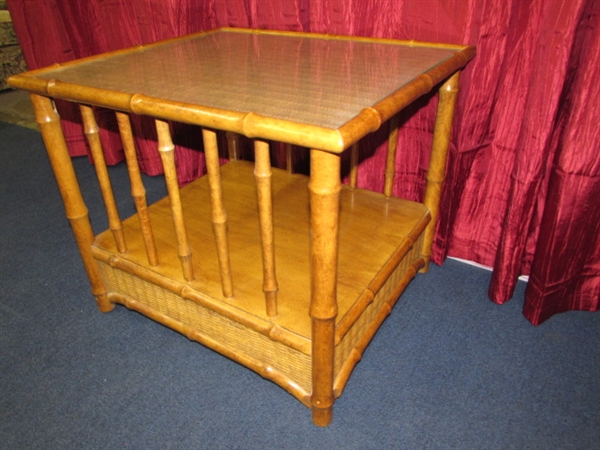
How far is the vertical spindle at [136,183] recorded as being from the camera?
1036 millimetres

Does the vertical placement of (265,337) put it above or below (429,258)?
above

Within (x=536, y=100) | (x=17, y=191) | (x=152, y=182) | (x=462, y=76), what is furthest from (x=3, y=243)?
(x=536, y=100)

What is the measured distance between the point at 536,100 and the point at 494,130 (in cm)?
19

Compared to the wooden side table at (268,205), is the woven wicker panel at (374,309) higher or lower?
lower

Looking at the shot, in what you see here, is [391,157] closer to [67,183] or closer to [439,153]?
[439,153]

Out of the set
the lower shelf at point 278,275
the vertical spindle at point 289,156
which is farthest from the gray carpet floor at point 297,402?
the vertical spindle at point 289,156

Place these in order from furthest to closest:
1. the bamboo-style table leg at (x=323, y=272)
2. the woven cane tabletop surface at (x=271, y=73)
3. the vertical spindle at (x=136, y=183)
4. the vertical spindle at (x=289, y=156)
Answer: the vertical spindle at (x=289, y=156)
the vertical spindle at (x=136, y=183)
the woven cane tabletop surface at (x=271, y=73)
the bamboo-style table leg at (x=323, y=272)

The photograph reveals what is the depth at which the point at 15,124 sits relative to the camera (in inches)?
109

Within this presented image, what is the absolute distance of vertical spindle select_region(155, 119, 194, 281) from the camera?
37.9 inches

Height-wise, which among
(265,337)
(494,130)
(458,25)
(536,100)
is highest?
(458,25)

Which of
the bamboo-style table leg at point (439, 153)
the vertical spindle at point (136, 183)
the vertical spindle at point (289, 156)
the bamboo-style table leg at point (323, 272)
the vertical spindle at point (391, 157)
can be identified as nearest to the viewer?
the bamboo-style table leg at point (323, 272)

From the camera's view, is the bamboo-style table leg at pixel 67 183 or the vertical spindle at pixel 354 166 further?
the vertical spindle at pixel 354 166

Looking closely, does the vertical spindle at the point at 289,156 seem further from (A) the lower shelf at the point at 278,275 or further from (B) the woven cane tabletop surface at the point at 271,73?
(B) the woven cane tabletop surface at the point at 271,73

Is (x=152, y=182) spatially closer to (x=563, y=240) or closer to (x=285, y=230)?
(x=285, y=230)
